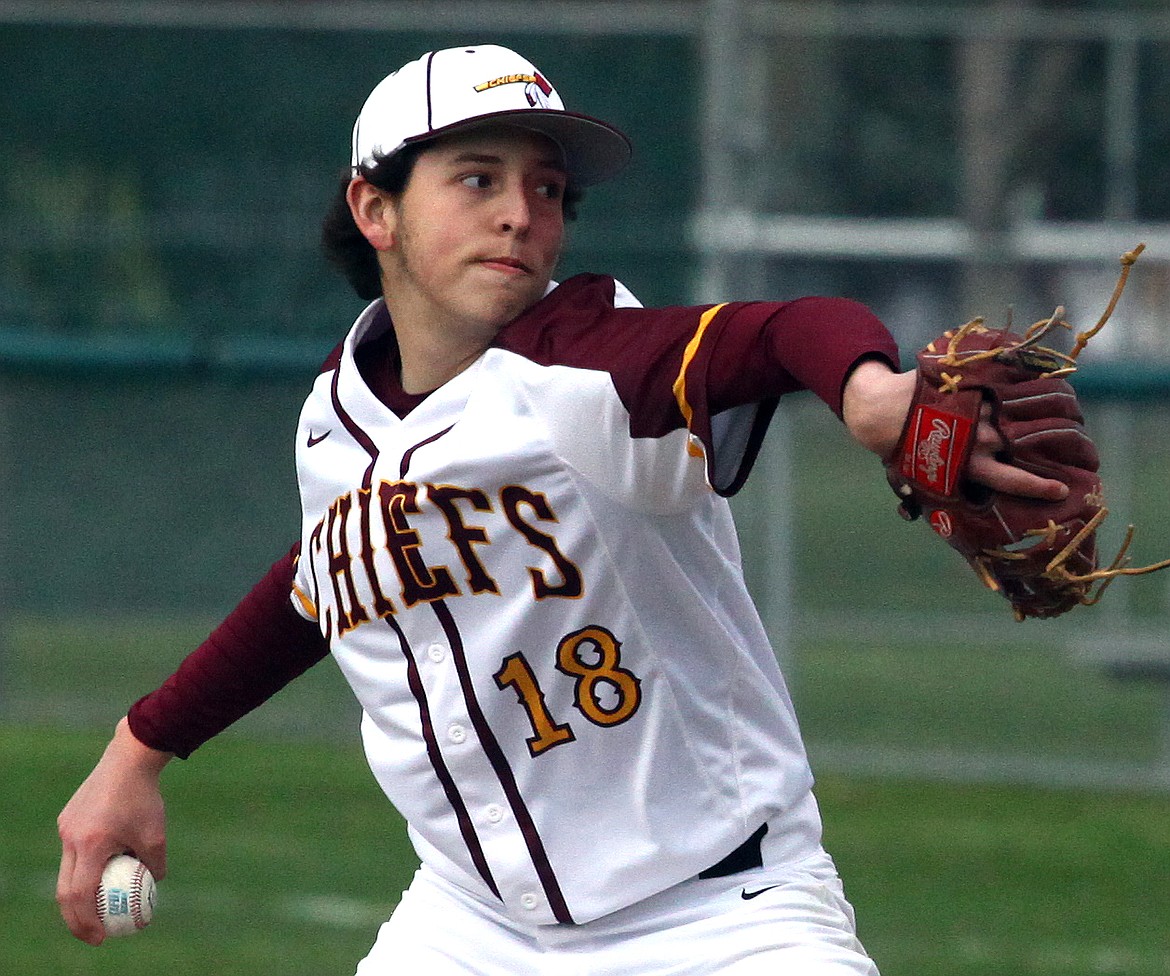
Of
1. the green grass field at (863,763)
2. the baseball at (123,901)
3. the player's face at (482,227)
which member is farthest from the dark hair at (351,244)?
the green grass field at (863,763)

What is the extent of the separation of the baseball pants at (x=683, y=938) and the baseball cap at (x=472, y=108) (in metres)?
1.09

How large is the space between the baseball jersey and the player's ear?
30cm

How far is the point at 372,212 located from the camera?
3305 millimetres

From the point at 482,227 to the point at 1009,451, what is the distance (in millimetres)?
980

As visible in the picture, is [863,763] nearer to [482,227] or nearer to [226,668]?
[226,668]

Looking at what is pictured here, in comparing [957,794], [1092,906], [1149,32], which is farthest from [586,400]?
[1149,32]

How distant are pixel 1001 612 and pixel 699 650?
18.3 ft

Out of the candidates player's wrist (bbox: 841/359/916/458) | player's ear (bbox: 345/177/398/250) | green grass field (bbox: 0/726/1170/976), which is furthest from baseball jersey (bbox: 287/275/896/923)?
green grass field (bbox: 0/726/1170/976)

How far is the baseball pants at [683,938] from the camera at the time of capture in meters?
2.88

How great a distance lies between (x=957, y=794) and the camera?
806 centimetres

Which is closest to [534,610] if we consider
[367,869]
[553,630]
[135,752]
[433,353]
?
[553,630]

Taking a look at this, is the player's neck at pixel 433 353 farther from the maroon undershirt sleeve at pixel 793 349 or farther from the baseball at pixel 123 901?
the baseball at pixel 123 901

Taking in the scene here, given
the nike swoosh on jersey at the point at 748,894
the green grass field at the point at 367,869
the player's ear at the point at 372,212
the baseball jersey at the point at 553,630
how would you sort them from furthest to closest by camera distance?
the green grass field at the point at 367,869 < the player's ear at the point at 372,212 < the nike swoosh on jersey at the point at 748,894 < the baseball jersey at the point at 553,630

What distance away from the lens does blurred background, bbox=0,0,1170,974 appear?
8.31m
